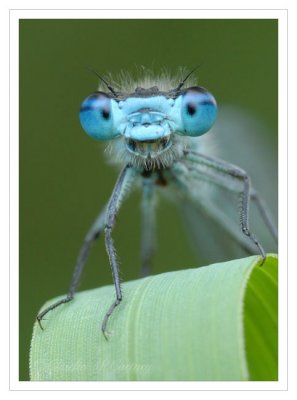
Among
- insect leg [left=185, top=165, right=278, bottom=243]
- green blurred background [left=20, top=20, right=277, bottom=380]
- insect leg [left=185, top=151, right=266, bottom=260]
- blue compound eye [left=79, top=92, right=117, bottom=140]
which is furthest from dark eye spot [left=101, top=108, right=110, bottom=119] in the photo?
green blurred background [left=20, top=20, right=277, bottom=380]

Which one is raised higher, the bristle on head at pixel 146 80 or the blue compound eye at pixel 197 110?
the bristle on head at pixel 146 80

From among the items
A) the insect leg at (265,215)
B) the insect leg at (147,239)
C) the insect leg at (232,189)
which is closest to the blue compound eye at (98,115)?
the insect leg at (232,189)

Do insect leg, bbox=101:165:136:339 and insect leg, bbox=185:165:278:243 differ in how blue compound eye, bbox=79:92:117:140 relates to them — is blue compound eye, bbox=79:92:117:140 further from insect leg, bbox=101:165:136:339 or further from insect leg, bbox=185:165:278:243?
insect leg, bbox=185:165:278:243

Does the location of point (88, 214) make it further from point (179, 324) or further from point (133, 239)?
point (179, 324)

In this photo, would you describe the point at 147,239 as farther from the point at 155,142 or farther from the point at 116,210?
the point at 155,142

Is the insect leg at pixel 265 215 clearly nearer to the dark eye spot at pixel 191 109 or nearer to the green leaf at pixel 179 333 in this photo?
the dark eye spot at pixel 191 109
